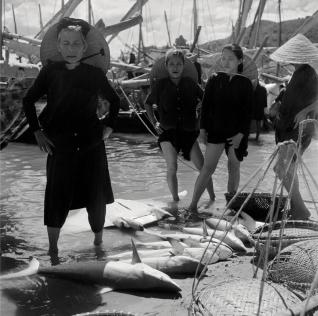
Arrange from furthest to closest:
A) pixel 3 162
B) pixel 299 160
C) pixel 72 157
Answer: pixel 3 162
pixel 72 157
pixel 299 160

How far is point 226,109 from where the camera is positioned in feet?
18.2

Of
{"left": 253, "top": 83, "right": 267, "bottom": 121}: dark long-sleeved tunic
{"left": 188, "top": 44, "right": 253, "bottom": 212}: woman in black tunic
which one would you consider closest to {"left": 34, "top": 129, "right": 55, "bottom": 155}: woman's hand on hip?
{"left": 188, "top": 44, "right": 253, "bottom": 212}: woman in black tunic

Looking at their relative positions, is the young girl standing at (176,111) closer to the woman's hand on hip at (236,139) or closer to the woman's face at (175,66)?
the woman's face at (175,66)

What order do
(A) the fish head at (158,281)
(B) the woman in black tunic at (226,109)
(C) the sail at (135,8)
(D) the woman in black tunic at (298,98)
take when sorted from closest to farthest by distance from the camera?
(A) the fish head at (158,281)
(D) the woman in black tunic at (298,98)
(B) the woman in black tunic at (226,109)
(C) the sail at (135,8)

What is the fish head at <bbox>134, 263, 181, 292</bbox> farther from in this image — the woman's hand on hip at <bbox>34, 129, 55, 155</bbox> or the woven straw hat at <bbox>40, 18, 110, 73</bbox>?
the woven straw hat at <bbox>40, 18, 110, 73</bbox>

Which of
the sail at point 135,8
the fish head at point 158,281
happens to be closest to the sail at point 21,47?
the sail at point 135,8

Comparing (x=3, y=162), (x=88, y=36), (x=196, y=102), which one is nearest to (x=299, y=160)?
(x=88, y=36)

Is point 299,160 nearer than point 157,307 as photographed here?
Yes

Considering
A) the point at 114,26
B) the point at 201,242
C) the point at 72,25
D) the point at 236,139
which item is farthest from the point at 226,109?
the point at 114,26

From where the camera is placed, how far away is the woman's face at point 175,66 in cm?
582

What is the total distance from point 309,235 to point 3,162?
898 centimetres

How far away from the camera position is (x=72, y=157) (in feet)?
13.7

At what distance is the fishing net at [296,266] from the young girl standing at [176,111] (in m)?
2.54

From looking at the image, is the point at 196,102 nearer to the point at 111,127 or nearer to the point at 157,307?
the point at 111,127
